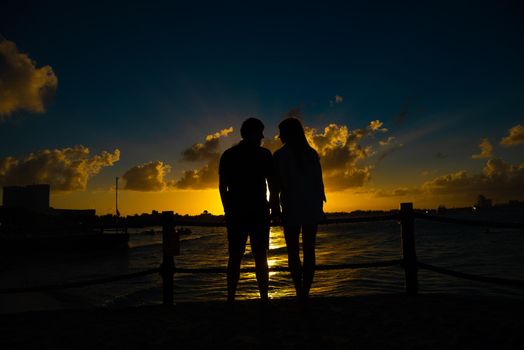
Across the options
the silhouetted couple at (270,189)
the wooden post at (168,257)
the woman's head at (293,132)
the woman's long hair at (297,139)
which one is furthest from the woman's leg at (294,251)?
the wooden post at (168,257)

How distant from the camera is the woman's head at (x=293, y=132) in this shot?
175 inches

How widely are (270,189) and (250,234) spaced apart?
591 millimetres

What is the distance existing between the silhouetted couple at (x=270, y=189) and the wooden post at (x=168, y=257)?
4.64 ft

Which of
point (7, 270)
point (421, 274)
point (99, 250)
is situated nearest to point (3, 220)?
point (99, 250)

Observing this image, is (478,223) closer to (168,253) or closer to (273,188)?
(273,188)

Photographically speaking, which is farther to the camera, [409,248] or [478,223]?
[409,248]

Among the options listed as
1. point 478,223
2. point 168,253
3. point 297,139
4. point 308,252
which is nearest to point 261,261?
point 308,252

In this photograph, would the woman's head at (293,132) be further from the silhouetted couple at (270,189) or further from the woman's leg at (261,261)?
the woman's leg at (261,261)

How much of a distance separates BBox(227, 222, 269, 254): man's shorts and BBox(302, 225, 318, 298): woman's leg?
47cm

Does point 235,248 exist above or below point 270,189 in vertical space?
below

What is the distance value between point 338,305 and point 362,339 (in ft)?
4.57

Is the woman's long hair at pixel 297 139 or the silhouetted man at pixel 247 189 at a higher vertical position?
the woman's long hair at pixel 297 139

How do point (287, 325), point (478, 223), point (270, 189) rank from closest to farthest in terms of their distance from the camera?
1. point (287, 325)
2. point (270, 189)
3. point (478, 223)

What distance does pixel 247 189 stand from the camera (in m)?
4.43
